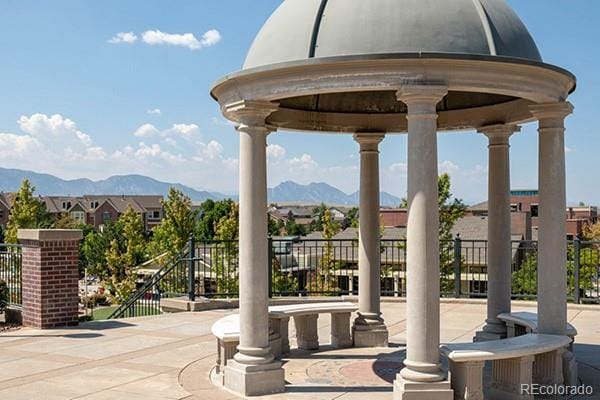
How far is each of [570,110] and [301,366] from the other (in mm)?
5287

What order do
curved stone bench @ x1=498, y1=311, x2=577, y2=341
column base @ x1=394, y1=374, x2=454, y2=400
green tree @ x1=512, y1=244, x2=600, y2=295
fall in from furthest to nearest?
green tree @ x1=512, y1=244, x2=600, y2=295 < curved stone bench @ x1=498, y1=311, x2=577, y2=341 < column base @ x1=394, y1=374, x2=454, y2=400

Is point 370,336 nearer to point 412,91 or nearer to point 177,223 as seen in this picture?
point 412,91

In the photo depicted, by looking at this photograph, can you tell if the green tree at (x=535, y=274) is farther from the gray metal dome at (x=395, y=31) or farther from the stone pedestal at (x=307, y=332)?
the gray metal dome at (x=395, y=31)

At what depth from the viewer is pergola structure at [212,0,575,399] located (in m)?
7.23

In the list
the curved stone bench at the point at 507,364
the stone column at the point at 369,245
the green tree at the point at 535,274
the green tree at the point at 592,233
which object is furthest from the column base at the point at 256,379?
the green tree at the point at 592,233

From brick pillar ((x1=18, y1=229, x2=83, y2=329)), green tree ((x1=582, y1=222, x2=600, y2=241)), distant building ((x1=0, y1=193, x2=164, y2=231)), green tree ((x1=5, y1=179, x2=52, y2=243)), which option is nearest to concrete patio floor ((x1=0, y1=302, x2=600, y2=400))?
brick pillar ((x1=18, y1=229, x2=83, y2=329))

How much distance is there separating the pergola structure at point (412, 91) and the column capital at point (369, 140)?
8.63ft

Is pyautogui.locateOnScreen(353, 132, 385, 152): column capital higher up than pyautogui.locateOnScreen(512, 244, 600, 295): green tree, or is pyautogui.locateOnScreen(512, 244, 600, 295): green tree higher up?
pyautogui.locateOnScreen(353, 132, 385, 152): column capital

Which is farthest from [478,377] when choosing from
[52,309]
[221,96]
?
[52,309]

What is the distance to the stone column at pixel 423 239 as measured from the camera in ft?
23.7

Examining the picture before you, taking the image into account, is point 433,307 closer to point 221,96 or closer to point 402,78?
point 402,78

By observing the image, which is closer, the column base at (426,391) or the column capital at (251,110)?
the column base at (426,391)

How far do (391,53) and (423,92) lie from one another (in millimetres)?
566

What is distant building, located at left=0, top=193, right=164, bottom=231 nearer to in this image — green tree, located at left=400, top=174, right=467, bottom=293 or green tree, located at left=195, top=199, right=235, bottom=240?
green tree, located at left=195, top=199, right=235, bottom=240
